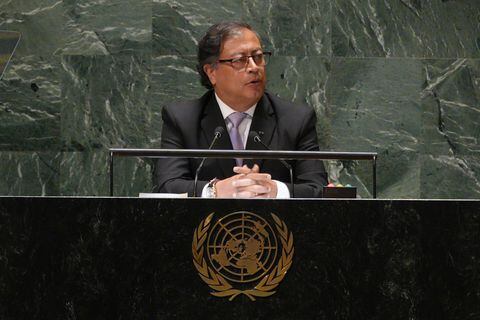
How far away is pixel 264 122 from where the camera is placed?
4.29m

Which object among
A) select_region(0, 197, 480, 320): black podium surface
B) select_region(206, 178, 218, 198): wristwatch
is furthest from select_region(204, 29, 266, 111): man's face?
select_region(0, 197, 480, 320): black podium surface

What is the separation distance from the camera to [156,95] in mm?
5035

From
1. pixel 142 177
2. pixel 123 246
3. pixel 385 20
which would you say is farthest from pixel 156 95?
pixel 123 246

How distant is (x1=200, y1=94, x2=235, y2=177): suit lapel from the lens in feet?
13.6

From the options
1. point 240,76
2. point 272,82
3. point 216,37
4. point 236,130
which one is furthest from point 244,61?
point 272,82

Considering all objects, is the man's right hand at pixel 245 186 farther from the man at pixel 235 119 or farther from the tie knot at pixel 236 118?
the tie knot at pixel 236 118

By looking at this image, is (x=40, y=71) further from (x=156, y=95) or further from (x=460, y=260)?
(x=460, y=260)

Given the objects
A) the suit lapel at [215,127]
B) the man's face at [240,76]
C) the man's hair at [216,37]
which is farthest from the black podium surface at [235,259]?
the man's hair at [216,37]

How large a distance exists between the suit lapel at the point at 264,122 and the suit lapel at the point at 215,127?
95 millimetres

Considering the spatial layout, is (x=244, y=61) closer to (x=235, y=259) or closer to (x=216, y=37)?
(x=216, y=37)

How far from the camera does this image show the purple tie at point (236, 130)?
4.22m

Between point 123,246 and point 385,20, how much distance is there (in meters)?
2.94

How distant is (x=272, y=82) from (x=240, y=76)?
82cm

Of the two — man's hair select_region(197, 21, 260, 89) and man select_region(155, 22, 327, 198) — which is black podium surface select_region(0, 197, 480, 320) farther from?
man's hair select_region(197, 21, 260, 89)
